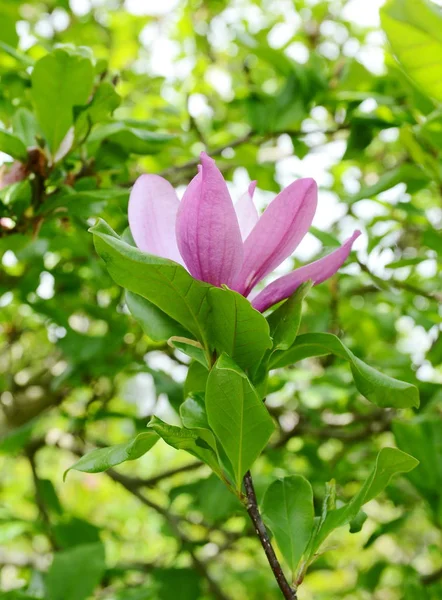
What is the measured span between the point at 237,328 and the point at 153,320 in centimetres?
9

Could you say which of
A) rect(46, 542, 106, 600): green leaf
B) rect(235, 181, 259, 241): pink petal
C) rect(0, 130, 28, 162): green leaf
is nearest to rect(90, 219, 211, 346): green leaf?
rect(235, 181, 259, 241): pink petal

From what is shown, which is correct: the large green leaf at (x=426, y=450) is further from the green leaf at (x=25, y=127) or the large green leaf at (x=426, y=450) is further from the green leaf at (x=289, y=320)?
the green leaf at (x=25, y=127)

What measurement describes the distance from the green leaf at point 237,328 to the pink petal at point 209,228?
0.03 meters

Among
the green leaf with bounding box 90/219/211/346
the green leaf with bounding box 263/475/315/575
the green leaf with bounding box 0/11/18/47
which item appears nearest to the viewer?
the green leaf with bounding box 90/219/211/346

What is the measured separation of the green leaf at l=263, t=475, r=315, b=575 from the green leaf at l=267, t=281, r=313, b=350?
170 millimetres

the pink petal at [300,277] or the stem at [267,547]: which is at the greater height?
the pink petal at [300,277]

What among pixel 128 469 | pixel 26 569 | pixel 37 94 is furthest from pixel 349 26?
pixel 128 469

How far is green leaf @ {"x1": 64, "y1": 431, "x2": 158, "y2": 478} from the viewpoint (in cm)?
49

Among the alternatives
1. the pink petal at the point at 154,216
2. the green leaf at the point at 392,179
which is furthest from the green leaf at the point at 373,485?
the green leaf at the point at 392,179

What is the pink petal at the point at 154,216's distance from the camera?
0.55 meters

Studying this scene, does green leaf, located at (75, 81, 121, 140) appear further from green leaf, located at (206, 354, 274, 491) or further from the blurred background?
green leaf, located at (206, 354, 274, 491)

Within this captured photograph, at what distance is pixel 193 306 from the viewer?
51cm

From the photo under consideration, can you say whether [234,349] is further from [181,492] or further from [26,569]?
[26,569]

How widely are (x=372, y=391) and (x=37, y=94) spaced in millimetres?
507
